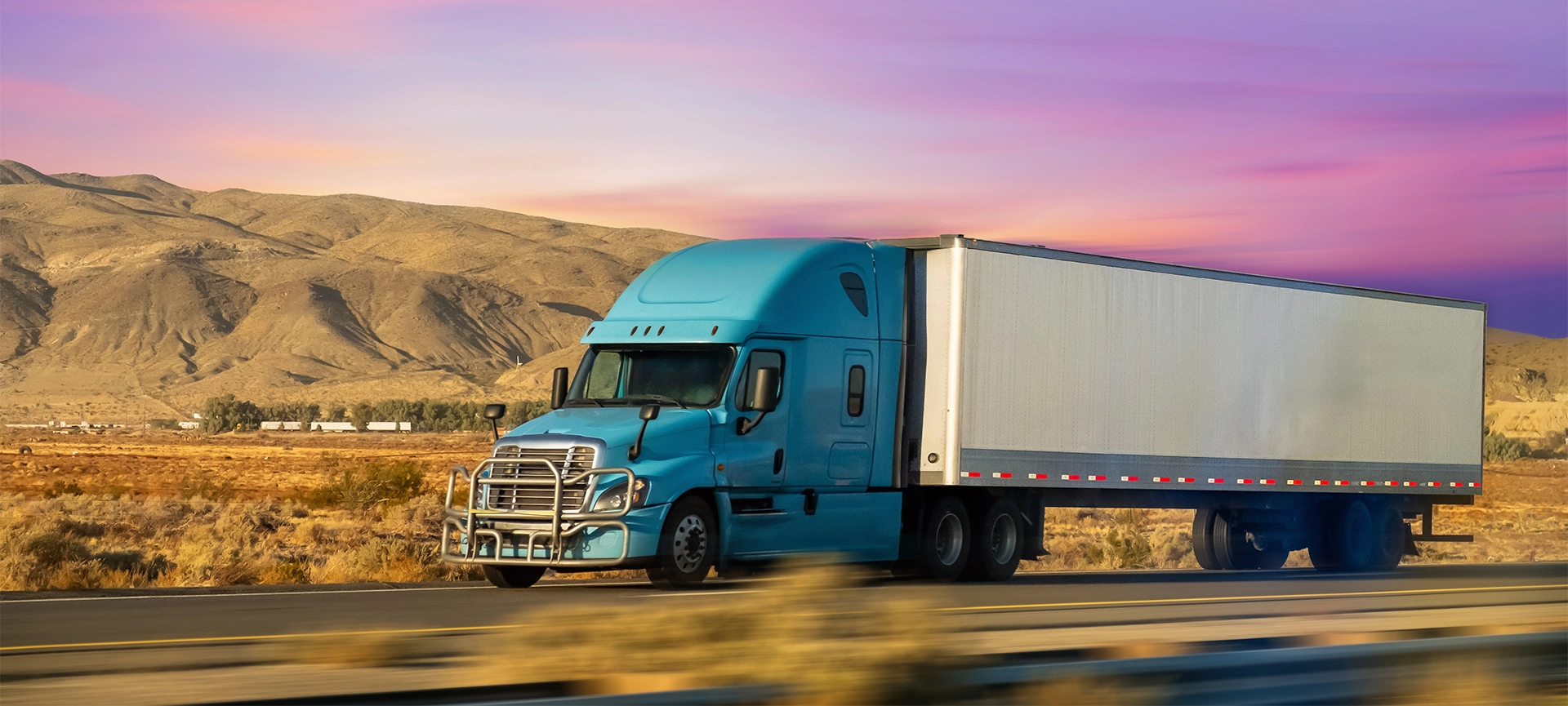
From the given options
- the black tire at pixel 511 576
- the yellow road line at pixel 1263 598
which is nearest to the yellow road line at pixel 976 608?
the yellow road line at pixel 1263 598

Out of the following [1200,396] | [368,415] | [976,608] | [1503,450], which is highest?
[1503,450]

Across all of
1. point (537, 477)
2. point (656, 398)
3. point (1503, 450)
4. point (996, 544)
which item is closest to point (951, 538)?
point (996, 544)

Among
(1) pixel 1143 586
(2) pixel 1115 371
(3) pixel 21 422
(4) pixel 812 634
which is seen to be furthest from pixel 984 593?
(3) pixel 21 422

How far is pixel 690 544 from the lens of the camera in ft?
59.5

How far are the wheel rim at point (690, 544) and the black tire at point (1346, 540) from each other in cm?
1071

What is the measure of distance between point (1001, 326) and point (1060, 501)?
8.39ft

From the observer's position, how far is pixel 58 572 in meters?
20.4

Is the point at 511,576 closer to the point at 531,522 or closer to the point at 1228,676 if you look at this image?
the point at 531,522

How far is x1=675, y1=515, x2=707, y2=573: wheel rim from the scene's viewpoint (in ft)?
59.0

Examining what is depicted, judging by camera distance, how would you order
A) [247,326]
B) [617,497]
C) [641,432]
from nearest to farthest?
[617,497]
[641,432]
[247,326]

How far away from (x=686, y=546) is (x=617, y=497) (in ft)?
3.12

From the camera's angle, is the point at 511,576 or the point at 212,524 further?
the point at 212,524

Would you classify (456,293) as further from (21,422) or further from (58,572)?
(58,572)

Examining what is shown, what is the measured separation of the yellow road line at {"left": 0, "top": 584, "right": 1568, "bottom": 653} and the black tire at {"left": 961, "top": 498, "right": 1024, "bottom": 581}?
295cm
